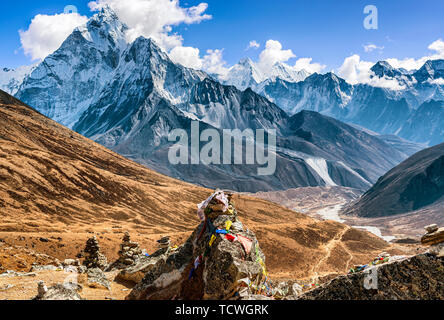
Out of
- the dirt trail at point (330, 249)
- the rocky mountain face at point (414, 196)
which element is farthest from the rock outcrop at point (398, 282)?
the rocky mountain face at point (414, 196)

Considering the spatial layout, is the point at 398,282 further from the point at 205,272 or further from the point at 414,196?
the point at 414,196

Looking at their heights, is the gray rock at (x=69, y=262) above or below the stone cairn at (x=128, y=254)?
below

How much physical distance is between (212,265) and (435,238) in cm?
717

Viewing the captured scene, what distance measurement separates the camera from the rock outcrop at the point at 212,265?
11.3 m

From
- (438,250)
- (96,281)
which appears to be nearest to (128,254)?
(96,281)

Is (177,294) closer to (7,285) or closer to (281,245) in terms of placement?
(7,285)

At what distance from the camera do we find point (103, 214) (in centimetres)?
6650

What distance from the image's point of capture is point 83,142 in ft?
411

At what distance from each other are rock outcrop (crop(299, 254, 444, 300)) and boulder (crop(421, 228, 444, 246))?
46cm

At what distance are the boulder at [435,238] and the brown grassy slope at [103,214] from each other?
35856mm

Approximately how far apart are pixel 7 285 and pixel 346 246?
68541mm

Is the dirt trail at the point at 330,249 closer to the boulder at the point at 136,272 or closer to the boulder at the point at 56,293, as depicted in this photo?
the boulder at the point at 136,272

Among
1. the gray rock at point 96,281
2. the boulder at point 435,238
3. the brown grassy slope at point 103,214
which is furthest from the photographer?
the brown grassy slope at point 103,214
